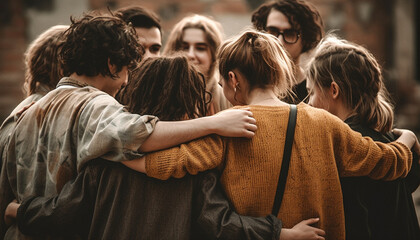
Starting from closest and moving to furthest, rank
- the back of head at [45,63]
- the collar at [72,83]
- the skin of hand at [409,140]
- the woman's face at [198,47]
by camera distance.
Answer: the collar at [72,83]
the skin of hand at [409,140]
the back of head at [45,63]
the woman's face at [198,47]

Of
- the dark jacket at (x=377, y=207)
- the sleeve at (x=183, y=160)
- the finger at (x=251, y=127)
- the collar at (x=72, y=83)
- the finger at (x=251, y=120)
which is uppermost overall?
the collar at (x=72, y=83)

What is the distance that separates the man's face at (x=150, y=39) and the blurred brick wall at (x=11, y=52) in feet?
9.86

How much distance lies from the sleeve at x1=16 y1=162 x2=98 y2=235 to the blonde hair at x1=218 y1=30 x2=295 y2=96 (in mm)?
804

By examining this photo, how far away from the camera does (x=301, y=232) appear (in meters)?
1.83

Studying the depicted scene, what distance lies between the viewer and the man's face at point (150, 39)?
3156 mm

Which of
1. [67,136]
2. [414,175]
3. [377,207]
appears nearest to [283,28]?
[414,175]

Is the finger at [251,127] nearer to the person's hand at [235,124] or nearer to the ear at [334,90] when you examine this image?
the person's hand at [235,124]

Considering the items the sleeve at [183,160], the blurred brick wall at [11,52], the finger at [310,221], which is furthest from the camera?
the blurred brick wall at [11,52]

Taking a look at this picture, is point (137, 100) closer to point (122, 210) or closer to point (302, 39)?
point (122, 210)

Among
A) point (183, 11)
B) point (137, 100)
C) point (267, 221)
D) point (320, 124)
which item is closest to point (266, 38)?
point (320, 124)

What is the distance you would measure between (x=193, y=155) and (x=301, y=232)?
57 cm

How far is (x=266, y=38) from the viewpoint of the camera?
6.71ft

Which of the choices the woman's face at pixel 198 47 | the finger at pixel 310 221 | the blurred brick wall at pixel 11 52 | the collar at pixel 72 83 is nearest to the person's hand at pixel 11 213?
the collar at pixel 72 83

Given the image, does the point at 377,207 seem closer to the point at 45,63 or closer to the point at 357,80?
the point at 357,80
